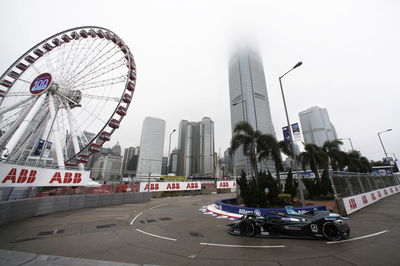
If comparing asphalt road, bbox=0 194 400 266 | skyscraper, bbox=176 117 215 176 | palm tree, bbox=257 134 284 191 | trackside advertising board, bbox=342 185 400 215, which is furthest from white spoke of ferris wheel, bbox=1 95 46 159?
skyscraper, bbox=176 117 215 176

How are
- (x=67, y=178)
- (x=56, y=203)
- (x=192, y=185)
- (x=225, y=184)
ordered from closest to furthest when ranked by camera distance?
(x=56, y=203)
(x=67, y=178)
(x=192, y=185)
(x=225, y=184)

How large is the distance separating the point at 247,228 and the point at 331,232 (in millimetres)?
2891

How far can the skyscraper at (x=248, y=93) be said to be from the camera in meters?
106

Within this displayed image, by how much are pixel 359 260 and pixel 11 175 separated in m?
15.6

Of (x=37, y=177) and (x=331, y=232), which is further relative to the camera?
(x=37, y=177)

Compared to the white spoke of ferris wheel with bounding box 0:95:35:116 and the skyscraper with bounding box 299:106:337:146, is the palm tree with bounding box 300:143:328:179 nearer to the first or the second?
the white spoke of ferris wheel with bounding box 0:95:35:116

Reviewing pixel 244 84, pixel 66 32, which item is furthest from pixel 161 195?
pixel 244 84

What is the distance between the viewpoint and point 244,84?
117812mm

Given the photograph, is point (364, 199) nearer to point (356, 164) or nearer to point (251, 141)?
point (251, 141)

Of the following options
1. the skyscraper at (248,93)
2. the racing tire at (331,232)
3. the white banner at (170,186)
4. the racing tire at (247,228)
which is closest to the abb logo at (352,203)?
the racing tire at (331,232)

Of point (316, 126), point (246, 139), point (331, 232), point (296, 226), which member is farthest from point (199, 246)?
point (316, 126)

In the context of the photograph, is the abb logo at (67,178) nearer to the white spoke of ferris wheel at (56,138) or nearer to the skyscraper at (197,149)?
the white spoke of ferris wheel at (56,138)

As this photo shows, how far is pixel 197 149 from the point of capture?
163250 millimetres

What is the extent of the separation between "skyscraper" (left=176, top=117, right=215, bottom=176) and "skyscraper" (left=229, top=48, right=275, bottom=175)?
3778 centimetres
